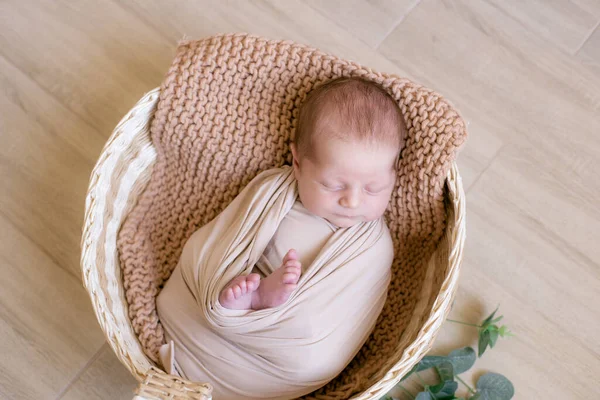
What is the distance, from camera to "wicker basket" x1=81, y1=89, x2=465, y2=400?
979mm

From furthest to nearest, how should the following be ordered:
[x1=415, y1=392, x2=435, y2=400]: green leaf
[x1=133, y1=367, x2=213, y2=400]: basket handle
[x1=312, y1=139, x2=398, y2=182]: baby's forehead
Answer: [x1=415, y1=392, x2=435, y2=400]: green leaf < [x1=312, y1=139, x2=398, y2=182]: baby's forehead < [x1=133, y1=367, x2=213, y2=400]: basket handle

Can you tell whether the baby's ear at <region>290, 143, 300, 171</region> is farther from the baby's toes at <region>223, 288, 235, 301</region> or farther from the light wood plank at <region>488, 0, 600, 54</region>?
the light wood plank at <region>488, 0, 600, 54</region>

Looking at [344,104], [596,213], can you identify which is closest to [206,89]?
[344,104]

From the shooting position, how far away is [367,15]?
1.47 m

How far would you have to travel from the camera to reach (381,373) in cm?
107

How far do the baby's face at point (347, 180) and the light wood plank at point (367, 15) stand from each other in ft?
1.61

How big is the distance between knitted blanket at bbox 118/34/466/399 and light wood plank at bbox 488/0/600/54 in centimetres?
55

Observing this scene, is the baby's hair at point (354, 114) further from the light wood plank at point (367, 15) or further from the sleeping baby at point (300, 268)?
the light wood plank at point (367, 15)

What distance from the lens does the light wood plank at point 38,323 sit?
1.25m

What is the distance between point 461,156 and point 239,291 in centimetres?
67

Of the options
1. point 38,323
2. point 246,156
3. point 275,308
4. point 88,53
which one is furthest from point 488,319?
point 88,53

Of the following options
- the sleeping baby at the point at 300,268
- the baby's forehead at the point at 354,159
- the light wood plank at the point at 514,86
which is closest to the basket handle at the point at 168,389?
the sleeping baby at the point at 300,268

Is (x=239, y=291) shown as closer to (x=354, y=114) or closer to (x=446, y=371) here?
(x=354, y=114)

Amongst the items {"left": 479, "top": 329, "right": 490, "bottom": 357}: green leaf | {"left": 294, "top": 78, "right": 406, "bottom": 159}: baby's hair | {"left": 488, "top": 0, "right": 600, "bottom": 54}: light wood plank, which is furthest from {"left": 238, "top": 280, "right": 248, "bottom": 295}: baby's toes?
{"left": 488, "top": 0, "right": 600, "bottom": 54}: light wood plank
